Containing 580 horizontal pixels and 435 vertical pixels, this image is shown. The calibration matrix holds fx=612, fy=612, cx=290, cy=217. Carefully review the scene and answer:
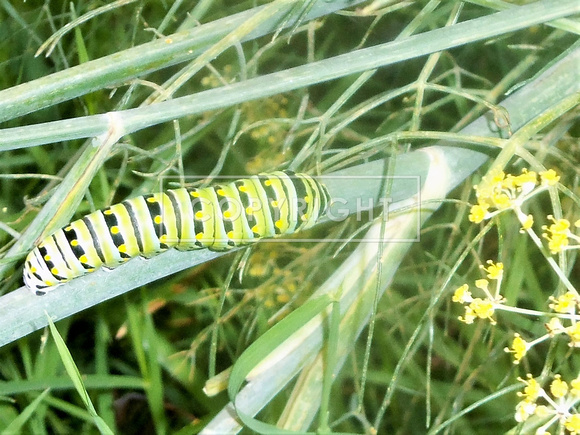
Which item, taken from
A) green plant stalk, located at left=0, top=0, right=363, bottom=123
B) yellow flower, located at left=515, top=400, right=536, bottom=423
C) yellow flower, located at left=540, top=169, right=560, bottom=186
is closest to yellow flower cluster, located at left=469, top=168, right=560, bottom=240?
yellow flower, located at left=540, top=169, right=560, bottom=186

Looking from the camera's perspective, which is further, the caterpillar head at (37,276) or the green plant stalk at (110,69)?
the caterpillar head at (37,276)

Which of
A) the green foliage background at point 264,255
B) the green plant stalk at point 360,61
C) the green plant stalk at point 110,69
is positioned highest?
the green plant stalk at point 110,69

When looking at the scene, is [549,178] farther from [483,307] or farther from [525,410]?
[525,410]

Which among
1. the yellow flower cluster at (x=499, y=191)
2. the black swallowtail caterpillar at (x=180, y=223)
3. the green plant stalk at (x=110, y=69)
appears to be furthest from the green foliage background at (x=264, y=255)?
the yellow flower cluster at (x=499, y=191)

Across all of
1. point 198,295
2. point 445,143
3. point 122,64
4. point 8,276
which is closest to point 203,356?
point 198,295

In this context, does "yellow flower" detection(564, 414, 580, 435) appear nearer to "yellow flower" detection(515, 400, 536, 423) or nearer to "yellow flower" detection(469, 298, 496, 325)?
"yellow flower" detection(515, 400, 536, 423)

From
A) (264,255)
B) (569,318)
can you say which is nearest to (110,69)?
(569,318)

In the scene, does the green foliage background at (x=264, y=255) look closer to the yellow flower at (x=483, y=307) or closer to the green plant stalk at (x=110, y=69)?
the green plant stalk at (x=110, y=69)

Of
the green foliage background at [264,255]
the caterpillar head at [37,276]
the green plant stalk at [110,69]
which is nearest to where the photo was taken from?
the green plant stalk at [110,69]

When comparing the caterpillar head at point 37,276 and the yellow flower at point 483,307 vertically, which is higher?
the caterpillar head at point 37,276
